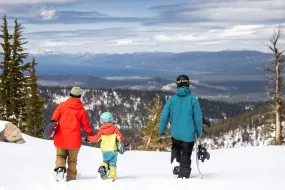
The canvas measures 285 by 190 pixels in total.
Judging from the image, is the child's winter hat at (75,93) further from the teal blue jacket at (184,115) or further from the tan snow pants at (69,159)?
the teal blue jacket at (184,115)

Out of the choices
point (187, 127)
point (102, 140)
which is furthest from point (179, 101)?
point (102, 140)

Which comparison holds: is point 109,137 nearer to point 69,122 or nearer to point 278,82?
point 69,122

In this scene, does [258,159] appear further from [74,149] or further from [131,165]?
[74,149]

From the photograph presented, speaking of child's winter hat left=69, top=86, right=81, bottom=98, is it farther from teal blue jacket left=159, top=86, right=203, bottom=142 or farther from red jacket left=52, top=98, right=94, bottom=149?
teal blue jacket left=159, top=86, right=203, bottom=142

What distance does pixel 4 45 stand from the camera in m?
35.2

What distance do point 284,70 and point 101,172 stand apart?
26355 mm

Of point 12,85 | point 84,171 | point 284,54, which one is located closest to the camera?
point 84,171

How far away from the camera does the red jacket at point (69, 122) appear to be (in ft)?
27.6

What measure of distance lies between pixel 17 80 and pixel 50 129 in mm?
28868

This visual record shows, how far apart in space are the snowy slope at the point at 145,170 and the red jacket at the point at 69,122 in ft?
3.06

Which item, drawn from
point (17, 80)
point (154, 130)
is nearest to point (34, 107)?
point (17, 80)

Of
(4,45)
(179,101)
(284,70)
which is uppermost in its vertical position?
(4,45)

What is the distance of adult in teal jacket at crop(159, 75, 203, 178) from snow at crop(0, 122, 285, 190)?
0.67 m

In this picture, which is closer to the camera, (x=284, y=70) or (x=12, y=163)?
(x=12, y=163)
